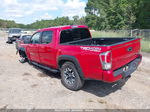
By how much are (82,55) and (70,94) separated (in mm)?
1319

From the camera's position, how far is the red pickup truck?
3.37 metres

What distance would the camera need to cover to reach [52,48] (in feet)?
16.0

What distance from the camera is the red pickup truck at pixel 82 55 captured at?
11.0 feet

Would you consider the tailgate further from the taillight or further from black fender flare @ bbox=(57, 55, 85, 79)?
black fender flare @ bbox=(57, 55, 85, 79)

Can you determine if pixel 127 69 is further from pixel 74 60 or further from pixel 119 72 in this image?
pixel 74 60

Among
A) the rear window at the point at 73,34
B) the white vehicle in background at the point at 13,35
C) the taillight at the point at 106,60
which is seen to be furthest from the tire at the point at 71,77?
the white vehicle in background at the point at 13,35

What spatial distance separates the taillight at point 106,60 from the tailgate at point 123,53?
0.16 m

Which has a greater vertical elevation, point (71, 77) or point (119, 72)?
point (119, 72)

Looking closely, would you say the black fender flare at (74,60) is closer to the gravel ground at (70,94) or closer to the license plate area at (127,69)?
the gravel ground at (70,94)

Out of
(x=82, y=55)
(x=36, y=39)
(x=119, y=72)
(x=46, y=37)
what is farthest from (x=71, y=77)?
(x=36, y=39)

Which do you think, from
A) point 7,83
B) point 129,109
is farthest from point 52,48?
point 129,109

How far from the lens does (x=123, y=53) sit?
12.2ft

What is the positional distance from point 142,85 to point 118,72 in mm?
1548

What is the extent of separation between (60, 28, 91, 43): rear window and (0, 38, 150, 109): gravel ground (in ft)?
5.33
